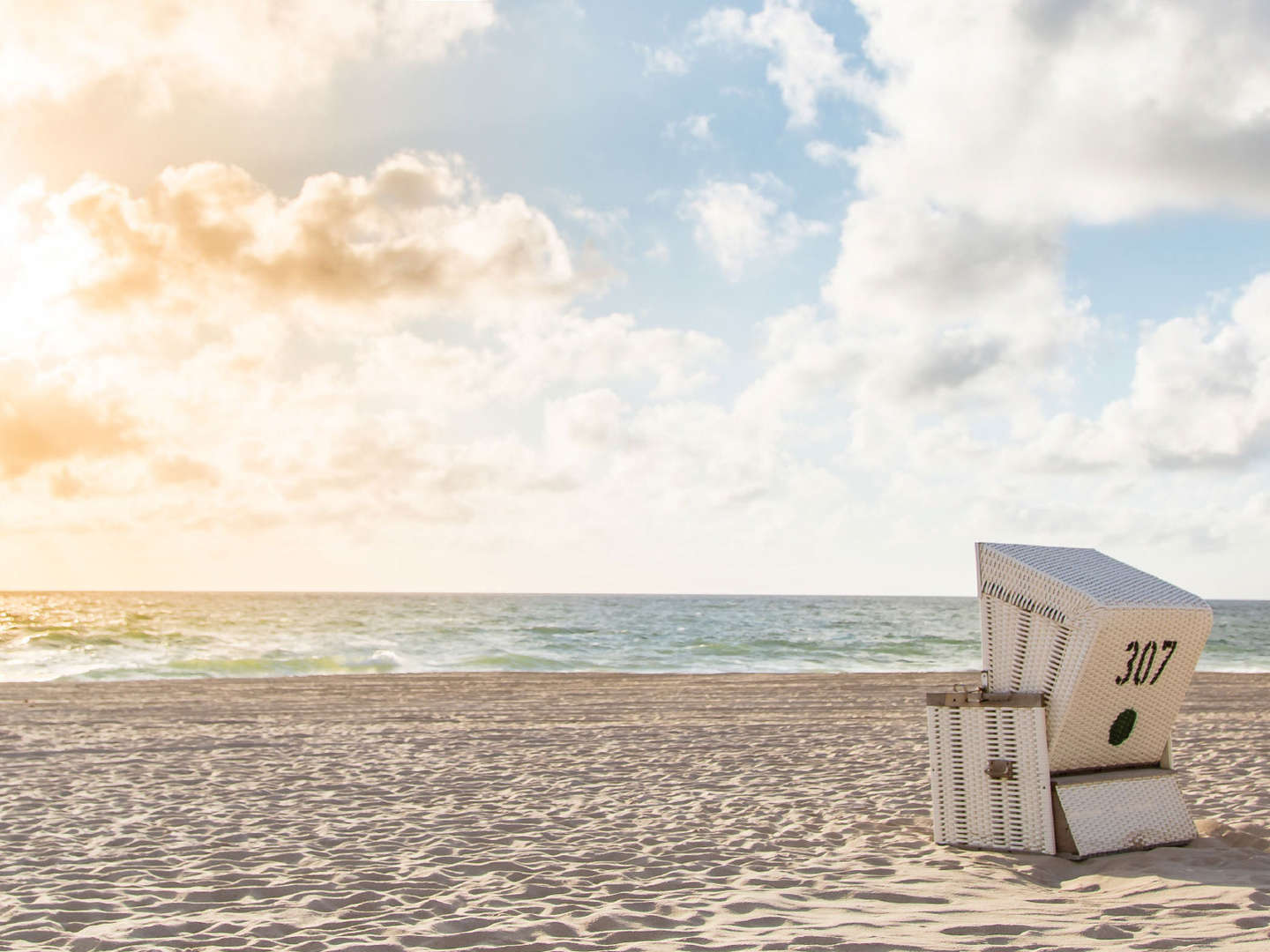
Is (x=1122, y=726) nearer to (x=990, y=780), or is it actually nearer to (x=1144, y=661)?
(x=1144, y=661)

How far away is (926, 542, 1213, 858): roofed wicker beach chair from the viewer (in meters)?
5.15

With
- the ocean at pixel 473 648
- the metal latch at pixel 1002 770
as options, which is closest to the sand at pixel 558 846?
the metal latch at pixel 1002 770

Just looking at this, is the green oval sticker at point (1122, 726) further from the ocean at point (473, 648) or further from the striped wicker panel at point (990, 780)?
the ocean at point (473, 648)

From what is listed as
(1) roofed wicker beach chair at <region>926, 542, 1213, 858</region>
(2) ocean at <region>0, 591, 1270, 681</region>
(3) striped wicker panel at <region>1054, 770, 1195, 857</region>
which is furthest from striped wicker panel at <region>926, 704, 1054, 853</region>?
(2) ocean at <region>0, 591, 1270, 681</region>

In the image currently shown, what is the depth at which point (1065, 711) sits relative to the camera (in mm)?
5211

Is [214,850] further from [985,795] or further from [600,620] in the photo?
[600,620]

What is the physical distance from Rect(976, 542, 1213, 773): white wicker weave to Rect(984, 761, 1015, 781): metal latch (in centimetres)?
22

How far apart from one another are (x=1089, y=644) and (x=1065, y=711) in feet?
1.45

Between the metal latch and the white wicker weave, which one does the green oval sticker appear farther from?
the metal latch

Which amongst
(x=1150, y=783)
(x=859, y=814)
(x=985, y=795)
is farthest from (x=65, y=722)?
(x=1150, y=783)

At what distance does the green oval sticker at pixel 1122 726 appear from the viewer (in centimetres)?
546

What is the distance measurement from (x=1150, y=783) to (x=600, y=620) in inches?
2035

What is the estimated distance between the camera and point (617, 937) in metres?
4.10

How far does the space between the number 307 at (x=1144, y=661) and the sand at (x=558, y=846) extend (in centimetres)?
92
